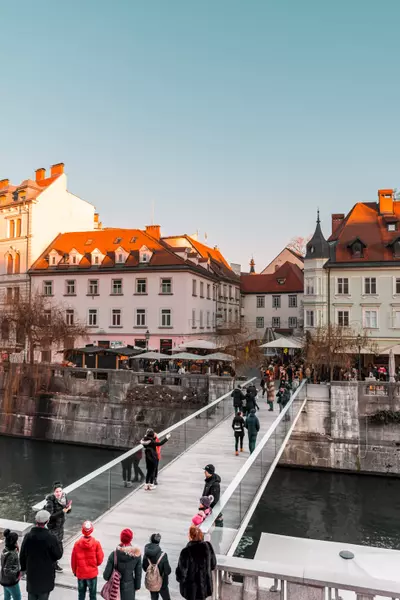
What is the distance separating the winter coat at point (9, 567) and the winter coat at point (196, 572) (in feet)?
7.80

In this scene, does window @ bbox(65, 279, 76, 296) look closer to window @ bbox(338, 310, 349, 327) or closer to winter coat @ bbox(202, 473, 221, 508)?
window @ bbox(338, 310, 349, 327)

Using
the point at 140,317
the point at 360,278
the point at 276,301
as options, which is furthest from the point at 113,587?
the point at 276,301

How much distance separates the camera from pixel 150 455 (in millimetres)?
11961

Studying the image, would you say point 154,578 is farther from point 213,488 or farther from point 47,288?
point 47,288

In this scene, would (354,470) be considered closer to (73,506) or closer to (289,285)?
(73,506)

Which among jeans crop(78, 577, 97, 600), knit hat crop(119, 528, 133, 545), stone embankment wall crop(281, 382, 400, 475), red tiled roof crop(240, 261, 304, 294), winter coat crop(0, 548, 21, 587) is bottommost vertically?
stone embankment wall crop(281, 382, 400, 475)

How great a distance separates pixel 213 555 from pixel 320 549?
6696mm

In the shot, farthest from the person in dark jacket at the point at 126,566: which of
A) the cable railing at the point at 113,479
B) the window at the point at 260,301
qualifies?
the window at the point at 260,301

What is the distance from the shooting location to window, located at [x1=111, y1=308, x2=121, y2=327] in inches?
1686

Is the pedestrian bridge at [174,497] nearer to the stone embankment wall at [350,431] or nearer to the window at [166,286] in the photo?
the stone embankment wall at [350,431]

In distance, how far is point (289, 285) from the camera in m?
58.7

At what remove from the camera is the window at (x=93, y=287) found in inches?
1716

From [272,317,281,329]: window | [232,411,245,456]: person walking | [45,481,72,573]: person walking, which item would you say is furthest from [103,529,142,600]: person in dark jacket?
[272,317,281,329]: window

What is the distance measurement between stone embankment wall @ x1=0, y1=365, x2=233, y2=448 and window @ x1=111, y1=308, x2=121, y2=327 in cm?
1097
